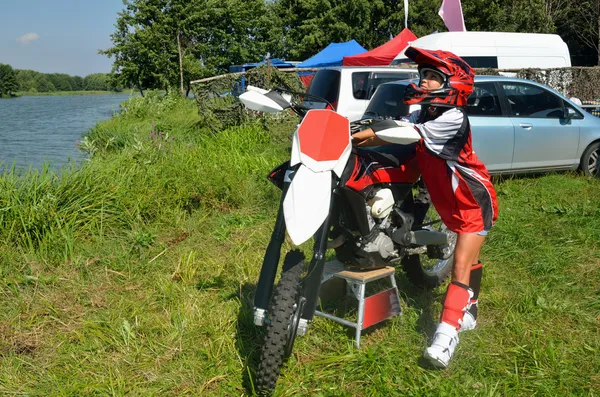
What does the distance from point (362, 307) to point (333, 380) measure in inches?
19.0

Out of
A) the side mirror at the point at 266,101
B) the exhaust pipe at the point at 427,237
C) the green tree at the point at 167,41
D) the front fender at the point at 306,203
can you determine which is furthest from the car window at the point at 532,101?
the green tree at the point at 167,41

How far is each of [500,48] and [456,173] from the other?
12640 millimetres

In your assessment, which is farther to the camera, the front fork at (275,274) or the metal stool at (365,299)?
the metal stool at (365,299)

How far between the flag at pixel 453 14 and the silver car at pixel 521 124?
34.7ft

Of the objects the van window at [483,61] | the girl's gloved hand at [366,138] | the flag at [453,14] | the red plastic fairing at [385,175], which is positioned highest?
the flag at [453,14]

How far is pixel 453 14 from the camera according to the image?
17.9m

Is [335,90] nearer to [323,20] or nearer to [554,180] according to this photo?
[554,180]

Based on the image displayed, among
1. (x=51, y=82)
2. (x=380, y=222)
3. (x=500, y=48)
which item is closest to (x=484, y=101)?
(x=380, y=222)

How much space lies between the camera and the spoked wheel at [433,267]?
3891 millimetres

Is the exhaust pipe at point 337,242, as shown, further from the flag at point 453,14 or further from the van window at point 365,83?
the flag at point 453,14

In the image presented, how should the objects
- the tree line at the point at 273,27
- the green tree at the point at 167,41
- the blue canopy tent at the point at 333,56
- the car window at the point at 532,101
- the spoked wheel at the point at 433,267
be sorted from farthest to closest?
the green tree at the point at 167,41 → the tree line at the point at 273,27 → the blue canopy tent at the point at 333,56 → the car window at the point at 532,101 → the spoked wheel at the point at 433,267

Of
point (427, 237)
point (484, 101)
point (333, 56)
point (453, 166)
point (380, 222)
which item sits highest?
point (333, 56)

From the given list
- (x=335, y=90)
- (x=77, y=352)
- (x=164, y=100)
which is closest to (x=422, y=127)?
(x=77, y=352)

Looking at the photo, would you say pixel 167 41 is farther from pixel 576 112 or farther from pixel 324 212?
pixel 324 212
